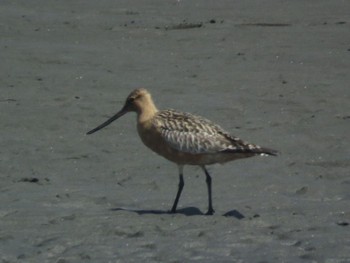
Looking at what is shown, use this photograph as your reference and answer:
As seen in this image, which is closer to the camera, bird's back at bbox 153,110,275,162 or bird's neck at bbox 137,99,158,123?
bird's back at bbox 153,110,275,162

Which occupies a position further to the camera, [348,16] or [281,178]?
[348,16]

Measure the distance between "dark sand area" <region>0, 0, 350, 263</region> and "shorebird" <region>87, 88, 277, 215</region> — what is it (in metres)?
0.40

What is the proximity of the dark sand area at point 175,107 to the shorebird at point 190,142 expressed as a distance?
1.30ft

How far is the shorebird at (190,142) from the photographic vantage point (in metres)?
10.7

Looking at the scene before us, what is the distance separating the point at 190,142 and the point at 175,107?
377 centimetres

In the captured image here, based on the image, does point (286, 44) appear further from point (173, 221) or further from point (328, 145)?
point (173, 221)

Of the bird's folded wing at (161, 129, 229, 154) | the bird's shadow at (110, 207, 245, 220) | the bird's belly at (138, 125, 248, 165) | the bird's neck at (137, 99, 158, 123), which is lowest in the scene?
the bird's shadow at (110, 207, 245, 220)

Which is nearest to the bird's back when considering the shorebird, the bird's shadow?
the shorebird

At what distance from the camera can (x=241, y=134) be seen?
13367mm

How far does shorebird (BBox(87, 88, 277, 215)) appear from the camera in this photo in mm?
10672

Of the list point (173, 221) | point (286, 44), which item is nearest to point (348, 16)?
point (286, 44)

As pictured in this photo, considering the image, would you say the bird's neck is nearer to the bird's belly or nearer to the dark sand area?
the bird's belly

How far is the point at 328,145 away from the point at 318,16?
7522 millimetres

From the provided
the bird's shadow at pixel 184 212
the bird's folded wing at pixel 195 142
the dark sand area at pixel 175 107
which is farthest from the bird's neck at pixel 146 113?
the bird's shadow at pixel 184 212
